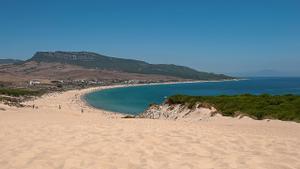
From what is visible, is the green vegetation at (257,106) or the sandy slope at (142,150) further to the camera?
the green vegetation at (257,106)

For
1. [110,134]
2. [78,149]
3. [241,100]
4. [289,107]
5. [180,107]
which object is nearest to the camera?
[78,149]

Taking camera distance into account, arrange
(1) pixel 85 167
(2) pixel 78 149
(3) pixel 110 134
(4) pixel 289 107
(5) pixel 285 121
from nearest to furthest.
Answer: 1. (1) pixel 85 167
2. (2) pixel 78 149
3. (3) pixel 110 134
4. (5) pixel 285 121
5. (4) pixel 289 107

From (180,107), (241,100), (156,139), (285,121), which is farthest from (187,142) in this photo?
(180,107)

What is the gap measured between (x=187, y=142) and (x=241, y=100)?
64.0ft

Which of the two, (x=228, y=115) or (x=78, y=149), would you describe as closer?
(x=78, y=149)

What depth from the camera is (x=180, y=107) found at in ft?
109

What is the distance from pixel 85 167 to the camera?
7.50m

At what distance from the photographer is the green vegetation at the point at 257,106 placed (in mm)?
21266

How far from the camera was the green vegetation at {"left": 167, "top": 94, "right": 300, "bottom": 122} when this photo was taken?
21.3 meters

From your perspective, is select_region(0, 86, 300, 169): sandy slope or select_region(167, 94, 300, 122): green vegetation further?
select_region(167, 94, 300, 122): green vegetation

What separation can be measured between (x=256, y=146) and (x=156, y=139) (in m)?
3.04

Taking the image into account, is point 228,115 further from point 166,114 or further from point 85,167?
point 85,167

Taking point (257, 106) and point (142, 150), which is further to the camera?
point (257, 106)

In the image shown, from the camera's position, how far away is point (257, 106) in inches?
995
